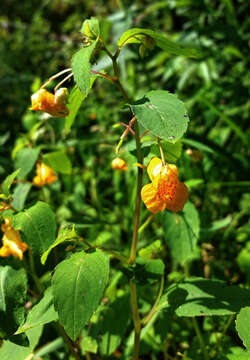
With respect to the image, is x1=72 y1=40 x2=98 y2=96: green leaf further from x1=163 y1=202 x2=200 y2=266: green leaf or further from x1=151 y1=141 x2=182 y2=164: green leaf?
x1=163 y1=202 x2=200 y2=266: green leaf

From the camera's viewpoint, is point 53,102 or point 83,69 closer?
point 83,69

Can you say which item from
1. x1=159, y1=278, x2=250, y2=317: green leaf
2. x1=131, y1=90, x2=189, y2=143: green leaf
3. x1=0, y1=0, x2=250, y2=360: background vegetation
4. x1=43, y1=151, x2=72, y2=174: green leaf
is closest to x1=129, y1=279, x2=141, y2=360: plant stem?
x1=159, y1=278, x2=250, y2=317: green leaf

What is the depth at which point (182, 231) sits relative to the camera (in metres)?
1.27

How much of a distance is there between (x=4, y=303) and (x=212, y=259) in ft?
3.72

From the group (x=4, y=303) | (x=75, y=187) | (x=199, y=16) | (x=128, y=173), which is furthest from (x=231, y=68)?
(x=4, y=303)

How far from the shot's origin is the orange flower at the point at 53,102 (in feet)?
3.02

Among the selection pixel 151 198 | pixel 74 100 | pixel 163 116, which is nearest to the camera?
pixel 163 116

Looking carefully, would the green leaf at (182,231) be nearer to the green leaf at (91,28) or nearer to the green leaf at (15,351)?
the green leaf at (15,351)

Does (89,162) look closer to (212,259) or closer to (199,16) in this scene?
(212,259)

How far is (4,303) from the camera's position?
0.98 metres

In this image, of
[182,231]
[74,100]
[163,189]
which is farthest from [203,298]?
[74,100]

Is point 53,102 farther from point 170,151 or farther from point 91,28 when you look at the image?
point 170,151

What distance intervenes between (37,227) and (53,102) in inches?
13.6

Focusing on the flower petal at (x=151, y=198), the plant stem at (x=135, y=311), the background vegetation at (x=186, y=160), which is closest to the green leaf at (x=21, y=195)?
the background vegetation at (x=186, y=160)
